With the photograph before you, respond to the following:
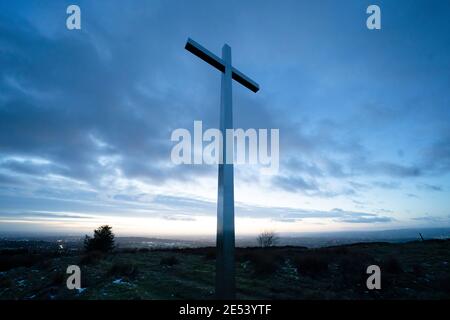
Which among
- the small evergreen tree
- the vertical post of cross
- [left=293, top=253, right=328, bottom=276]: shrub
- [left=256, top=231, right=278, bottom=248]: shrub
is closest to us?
the vertical post of cross

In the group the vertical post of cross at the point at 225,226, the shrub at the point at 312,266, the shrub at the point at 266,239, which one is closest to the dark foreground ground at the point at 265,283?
the shrub at the point at 312,266

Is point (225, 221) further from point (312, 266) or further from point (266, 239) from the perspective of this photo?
point (266, 239)

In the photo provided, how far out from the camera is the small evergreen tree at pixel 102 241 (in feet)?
89.6

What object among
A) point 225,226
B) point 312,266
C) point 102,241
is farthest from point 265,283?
point 102,241

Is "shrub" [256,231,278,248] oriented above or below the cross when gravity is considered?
below

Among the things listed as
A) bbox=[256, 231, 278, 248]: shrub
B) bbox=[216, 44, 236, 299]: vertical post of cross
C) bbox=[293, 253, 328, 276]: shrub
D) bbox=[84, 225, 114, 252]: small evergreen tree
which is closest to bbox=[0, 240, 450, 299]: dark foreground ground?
bbox=[293, 253, 328, 276]: shrub

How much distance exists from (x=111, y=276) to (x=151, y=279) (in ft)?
5.36

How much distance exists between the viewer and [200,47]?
5.01 meters

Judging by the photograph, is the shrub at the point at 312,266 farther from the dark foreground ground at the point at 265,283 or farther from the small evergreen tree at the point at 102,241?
the small evergreen tree at the point at 102,241

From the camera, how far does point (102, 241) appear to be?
2762cm

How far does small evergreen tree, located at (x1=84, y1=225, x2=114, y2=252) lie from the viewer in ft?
89.6

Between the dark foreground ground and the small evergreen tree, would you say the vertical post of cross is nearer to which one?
the dark foreground ground
